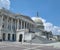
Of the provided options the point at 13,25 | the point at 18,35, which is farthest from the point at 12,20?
the point at 18,35

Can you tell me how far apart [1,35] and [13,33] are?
26.9ft

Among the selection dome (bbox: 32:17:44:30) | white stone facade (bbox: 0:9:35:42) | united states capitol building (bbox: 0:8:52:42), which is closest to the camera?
united states capitol building (bbox: 0:8:52:42)

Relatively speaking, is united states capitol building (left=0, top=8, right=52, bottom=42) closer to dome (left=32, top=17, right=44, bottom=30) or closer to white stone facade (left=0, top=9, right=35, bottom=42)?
white stone facade (left=0, top=9, right=35, bottom=42)

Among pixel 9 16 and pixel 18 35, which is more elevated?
pixel 9 16

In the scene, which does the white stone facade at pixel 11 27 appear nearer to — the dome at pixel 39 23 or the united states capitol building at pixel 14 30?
the united states capitol building at pixel 14 30

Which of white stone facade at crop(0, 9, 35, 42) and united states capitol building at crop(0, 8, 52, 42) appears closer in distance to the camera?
united states capitol building at crop(0, 8, 52, 42)

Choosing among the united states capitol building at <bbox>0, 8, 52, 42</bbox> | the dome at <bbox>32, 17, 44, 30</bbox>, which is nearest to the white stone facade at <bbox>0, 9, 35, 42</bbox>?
the united states capitol building at <bbox>0, 8, 52, 42</bbox>

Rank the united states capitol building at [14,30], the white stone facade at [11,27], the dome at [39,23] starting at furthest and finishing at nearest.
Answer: the dome at [39,23], the white stone facade at [11,27], the united states capitol building at [14,30]

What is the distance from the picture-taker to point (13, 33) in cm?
6706

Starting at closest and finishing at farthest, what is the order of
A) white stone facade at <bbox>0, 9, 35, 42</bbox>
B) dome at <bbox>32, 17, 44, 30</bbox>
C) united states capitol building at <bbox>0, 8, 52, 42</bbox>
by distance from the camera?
united states capitol building at <bbox>0, 8, 52, 42</bbox> → white stone facade at <bbox>0, 9, 35, 42</bbox> → dome at <bbox>32, 17, 44, 30</bbox>

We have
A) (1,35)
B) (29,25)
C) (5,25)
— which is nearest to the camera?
(1,35)

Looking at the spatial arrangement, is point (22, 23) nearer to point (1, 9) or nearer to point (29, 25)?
point (29, 25)

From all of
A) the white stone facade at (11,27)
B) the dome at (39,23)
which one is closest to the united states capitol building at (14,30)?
the white stone facade at (11,27)

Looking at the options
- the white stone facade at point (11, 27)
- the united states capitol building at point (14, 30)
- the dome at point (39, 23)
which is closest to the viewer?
the united states capitol building at point (14, 30)
